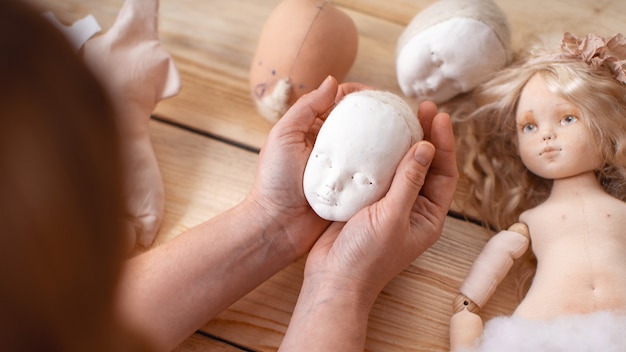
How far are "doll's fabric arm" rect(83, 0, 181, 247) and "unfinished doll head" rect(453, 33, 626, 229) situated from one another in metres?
0.59

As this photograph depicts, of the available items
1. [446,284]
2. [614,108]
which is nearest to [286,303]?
[446,284]

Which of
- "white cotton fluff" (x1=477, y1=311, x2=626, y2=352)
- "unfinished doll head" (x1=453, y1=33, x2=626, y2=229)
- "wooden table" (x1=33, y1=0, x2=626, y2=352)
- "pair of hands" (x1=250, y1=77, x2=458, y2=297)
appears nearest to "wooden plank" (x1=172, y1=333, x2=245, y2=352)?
"wooden table" (x1=33, y1=0, x2=626, y2=352)

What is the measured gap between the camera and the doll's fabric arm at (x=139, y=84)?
937 mm

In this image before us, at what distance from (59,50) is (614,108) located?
0.85 metres

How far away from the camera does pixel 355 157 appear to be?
77 centimetres

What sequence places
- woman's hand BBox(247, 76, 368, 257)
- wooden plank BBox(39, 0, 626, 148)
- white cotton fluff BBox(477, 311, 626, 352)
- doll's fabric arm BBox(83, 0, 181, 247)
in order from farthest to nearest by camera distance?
wooden plank BBox(39, 0, 626, 148) < doll's fabric arm BBox(83, 0, 181, 247) < woman's hand BBox(247, 76, 368, 257) < white cotton fluff BBox(477, 311, 626, 352)

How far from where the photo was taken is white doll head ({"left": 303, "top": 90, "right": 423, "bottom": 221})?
0.77 m

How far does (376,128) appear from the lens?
776 millimetres

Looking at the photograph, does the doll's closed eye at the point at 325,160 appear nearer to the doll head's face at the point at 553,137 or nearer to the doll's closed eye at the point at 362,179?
the doll's closed eye at the point at 362,179

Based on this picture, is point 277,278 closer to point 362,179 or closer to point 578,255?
point 362,179

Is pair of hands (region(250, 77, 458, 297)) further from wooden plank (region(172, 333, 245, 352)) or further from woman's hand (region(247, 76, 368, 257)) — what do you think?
wooden plank (region(172, 333, 245, 352))

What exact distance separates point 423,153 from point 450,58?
31 cm

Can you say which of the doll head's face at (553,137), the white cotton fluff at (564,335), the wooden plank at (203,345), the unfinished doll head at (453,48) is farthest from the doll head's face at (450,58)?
the wooden plank at (203,345)

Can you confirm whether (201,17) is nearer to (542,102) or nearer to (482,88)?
(482,88)
